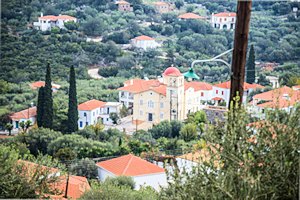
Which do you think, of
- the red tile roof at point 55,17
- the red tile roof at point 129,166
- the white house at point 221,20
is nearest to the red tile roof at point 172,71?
the white house at point 221,20

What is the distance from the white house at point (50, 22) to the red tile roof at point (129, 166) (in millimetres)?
1433

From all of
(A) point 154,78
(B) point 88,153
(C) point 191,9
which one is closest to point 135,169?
(B) point 88,153

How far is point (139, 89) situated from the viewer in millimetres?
4730

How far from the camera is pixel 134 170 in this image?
167 inches

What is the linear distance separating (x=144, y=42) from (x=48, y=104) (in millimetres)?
1564

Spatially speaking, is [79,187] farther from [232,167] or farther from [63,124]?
[232,167]

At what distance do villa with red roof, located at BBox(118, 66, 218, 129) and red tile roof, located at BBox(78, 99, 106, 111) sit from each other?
0.25 metres

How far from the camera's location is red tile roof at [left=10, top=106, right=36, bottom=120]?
4.29 m

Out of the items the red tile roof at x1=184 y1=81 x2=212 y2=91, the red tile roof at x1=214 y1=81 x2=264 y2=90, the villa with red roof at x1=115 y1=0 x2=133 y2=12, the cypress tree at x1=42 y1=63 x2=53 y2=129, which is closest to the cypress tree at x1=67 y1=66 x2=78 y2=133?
the cypress tree at x1=42 y1=63 x2=53 y2=129

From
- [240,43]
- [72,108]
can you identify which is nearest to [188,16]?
[72,108]

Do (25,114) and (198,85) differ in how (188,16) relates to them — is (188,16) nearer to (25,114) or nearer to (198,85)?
(198,85)

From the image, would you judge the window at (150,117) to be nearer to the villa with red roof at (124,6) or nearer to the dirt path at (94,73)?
the dirt path at (94,73)

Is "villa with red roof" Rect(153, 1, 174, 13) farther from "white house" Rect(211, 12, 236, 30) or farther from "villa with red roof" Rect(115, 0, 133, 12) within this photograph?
"white house" Rect(211, 12, 236, 30)

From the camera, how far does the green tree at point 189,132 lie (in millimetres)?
4438
